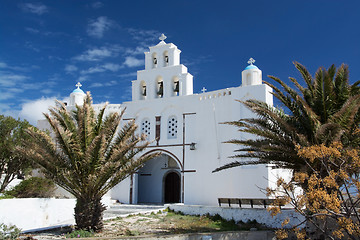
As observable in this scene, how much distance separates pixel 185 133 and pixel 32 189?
310 inches

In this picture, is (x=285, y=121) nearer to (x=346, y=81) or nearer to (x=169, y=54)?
(x=346, y=81)

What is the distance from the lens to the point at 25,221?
1289cm

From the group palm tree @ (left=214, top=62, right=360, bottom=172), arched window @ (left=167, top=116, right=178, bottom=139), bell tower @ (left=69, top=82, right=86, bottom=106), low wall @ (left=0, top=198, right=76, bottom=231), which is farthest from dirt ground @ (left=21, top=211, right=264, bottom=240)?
bell tower @ (left=69, top=82, right=86, bottom=106)

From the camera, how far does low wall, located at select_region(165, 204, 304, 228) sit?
1152cm

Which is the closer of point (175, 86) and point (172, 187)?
point (175, 86)

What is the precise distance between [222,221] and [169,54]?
10352mm

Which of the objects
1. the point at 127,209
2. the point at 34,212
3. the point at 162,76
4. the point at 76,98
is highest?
the point at 162,76

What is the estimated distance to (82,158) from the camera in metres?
10.3

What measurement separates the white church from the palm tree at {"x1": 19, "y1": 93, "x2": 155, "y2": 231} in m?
5.47

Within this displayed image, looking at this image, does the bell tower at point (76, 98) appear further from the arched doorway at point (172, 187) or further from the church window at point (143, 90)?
the arched doorway at point (172, 187)

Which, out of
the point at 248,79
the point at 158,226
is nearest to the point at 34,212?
the point at 158,226

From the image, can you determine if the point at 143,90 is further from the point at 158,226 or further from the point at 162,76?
the point at 158,226

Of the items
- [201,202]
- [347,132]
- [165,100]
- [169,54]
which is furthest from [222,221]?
[169,54]

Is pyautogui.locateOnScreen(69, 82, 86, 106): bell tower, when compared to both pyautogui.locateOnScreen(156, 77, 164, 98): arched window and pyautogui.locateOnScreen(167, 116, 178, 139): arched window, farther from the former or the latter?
pyautogui.locateOnScreen(167, 116, 178, 139): arched window
